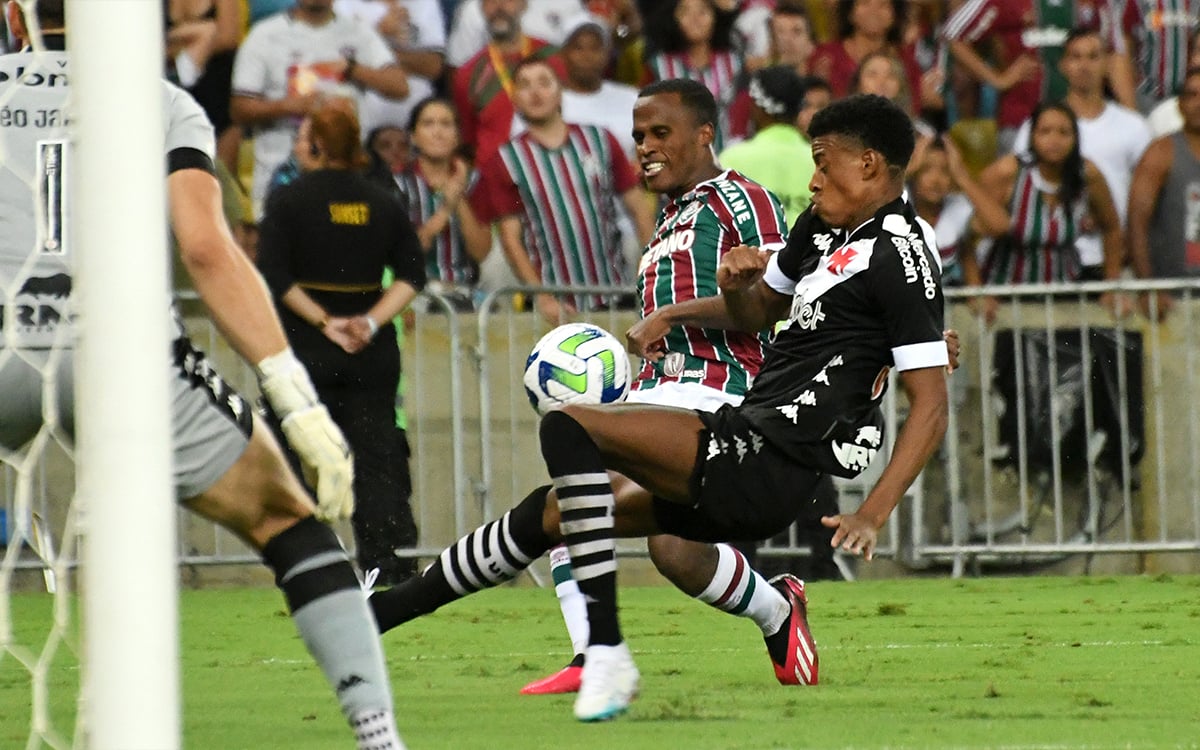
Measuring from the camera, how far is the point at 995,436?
11.6 meters

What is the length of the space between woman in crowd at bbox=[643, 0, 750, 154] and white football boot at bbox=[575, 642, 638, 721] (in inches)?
290

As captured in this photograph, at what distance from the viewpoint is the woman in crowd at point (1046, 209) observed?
11922 millimetres

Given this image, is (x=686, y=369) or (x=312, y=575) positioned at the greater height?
(x=686, y=369)

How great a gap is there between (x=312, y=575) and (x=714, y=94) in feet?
28.1

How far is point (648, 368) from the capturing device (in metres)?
7.05

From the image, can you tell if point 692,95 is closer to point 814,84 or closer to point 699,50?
point 814,84

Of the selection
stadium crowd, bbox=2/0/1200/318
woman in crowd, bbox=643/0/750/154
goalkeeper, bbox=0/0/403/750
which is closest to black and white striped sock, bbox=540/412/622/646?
goalkeeper, bbox=0/0/403/750

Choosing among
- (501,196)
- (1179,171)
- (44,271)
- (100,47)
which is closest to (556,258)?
(501,196)

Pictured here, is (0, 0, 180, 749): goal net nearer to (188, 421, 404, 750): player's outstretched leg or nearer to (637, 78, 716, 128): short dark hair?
(188, 421, 404, 750): player's outstretched leg

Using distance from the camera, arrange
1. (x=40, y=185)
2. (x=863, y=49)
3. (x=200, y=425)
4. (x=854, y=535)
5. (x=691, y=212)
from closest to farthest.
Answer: (x=200, y=425) → (x=40, y=185) → (x=854, y=535) → (x=691, y=212) → (x=863, y=49)

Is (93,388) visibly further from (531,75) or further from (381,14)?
(381,14)

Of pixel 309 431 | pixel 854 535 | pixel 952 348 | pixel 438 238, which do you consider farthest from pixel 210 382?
pixel 438 238

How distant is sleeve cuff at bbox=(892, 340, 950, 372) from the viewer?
5832 mm

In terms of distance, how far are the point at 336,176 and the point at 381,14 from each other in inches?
119
